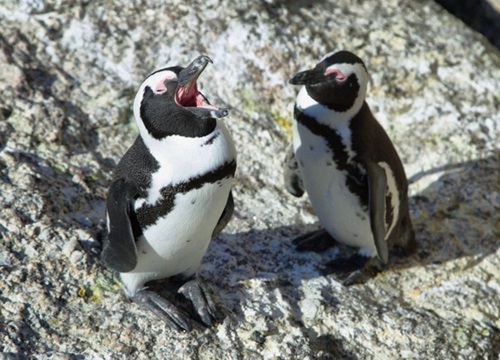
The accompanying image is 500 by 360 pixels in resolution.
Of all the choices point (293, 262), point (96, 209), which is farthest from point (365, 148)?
point (96, 209)

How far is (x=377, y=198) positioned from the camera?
344 centimetres

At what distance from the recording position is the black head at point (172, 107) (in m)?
2.77

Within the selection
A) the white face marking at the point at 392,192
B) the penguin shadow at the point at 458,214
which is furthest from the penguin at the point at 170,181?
the penguin shadow at the point at 458,214

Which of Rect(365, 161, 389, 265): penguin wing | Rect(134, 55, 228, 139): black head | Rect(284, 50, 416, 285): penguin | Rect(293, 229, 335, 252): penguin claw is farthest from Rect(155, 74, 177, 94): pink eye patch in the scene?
Rect(293, 229, 335, 252): penguin claw

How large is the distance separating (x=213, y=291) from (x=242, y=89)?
4.62 ft

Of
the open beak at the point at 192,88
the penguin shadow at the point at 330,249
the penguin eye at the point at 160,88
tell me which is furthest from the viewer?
the penguin shadow at the point at 330,249

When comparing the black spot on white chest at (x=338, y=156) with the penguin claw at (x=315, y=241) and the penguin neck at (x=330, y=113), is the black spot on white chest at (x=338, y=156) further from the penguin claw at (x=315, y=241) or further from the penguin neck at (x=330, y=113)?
the penguin claw at (x=315, y=241)

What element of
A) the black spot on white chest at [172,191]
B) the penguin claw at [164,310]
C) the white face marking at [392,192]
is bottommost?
the white face marking at [392,192]

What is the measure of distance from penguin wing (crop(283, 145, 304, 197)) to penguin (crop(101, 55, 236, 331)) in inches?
31.7

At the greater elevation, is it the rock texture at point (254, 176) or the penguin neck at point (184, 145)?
the penguin neck at point (184, 145)

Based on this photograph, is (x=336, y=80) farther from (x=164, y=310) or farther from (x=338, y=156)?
Result: (x=164, y=310)

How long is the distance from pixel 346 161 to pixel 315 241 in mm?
444

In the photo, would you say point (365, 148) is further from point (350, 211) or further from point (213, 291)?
point (213, 291)

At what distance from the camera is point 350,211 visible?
11.7ft
